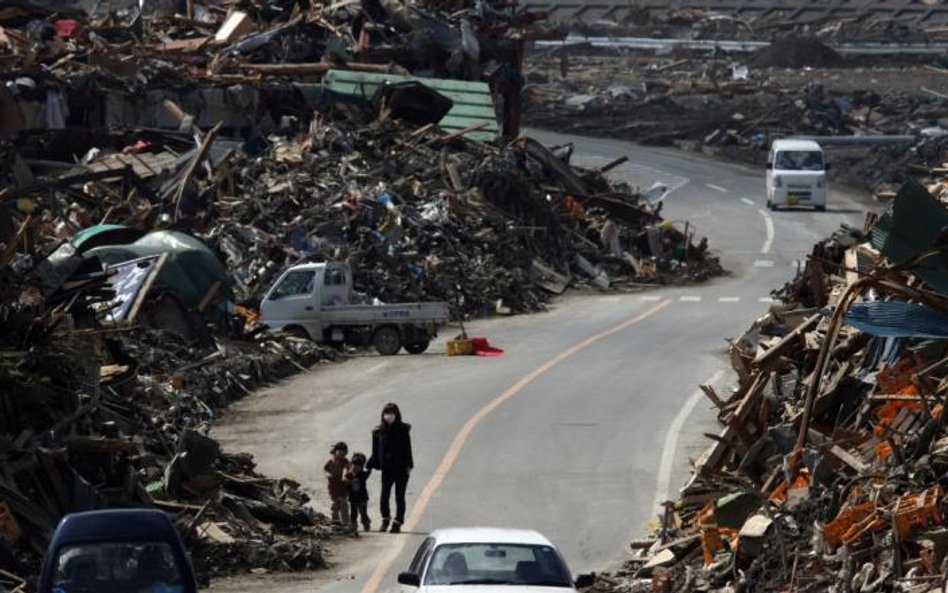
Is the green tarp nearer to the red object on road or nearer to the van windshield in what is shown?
the red object on road

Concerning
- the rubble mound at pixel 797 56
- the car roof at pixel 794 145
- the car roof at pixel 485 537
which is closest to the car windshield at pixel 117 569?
the car roof at pixel 485 537

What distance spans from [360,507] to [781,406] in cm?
507

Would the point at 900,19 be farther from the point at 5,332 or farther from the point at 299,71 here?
the point at 5,332

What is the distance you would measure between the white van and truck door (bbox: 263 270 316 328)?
2738cm

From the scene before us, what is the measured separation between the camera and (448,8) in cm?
6391

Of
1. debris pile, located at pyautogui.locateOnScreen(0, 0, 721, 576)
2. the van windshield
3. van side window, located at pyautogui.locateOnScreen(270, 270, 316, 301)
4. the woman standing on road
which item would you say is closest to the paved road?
the woman standing on road

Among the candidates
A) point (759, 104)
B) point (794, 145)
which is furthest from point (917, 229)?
point (759, 104)

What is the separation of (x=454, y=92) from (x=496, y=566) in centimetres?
4140

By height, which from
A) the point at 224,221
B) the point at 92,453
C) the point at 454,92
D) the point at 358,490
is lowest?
the point at 224,221

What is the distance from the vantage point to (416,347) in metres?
40.0

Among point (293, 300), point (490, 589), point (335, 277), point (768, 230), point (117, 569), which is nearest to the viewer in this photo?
point (117, 569)

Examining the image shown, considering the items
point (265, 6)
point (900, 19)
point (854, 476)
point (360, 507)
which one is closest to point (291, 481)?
point (360, 507)

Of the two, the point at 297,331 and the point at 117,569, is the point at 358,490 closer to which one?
the point at 117,569

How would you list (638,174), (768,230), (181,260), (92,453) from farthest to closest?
(638,174)
(768,230)
(181,260)
(92,453)
